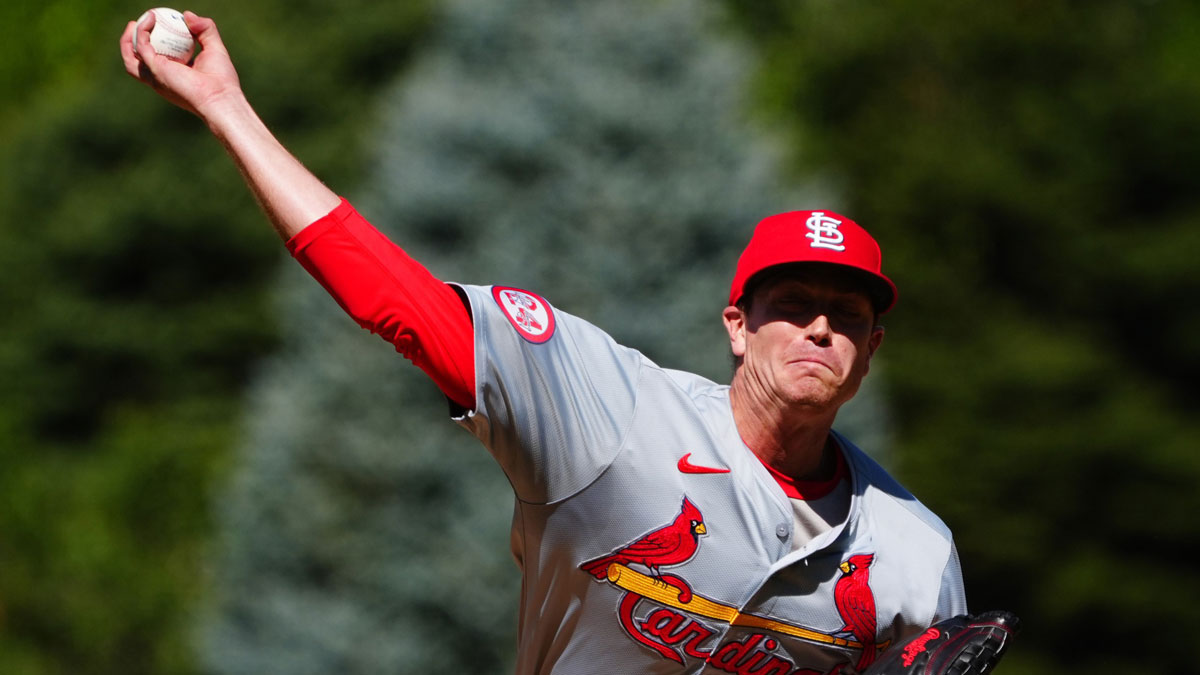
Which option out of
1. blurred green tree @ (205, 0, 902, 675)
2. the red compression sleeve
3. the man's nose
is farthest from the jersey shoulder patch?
blurred green tree @ (205, 0, 902, 675)

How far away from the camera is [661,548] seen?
9.59 ft

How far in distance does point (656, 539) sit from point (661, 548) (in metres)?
0.02

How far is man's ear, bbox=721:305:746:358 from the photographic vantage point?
324cm

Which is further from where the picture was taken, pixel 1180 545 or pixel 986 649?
pixel 1180 545

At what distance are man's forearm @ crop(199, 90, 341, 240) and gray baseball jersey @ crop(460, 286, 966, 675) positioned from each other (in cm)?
34

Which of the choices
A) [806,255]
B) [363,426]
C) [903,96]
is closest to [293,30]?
[903,96]

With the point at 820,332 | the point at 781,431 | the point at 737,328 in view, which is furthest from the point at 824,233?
the point at 781,431

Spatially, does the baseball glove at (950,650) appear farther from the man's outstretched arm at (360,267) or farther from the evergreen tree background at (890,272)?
the evergreen tree background at (890,272)

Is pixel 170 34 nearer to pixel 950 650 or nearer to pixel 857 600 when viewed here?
pixel 857 600

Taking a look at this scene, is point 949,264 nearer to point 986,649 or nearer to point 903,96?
point 903,96

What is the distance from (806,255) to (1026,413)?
14.4 metres

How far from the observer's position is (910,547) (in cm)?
321

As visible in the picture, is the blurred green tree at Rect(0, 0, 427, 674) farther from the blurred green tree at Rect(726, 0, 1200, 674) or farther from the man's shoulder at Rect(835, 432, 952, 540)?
the man's shoulder at Rect(835, 432, 952, 540)

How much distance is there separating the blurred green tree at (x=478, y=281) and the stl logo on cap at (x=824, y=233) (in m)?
5.61
